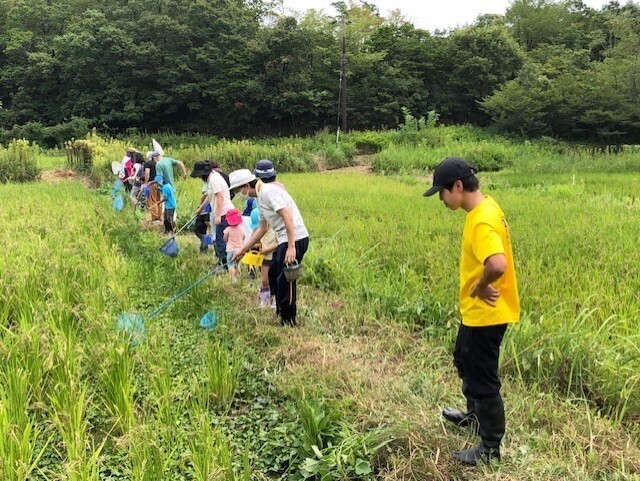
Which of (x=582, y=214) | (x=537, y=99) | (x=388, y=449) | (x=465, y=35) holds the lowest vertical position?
(x=388, y=449)

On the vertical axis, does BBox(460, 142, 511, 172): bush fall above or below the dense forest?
below

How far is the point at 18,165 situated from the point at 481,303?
510 inches

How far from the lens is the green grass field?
1966 millimetres

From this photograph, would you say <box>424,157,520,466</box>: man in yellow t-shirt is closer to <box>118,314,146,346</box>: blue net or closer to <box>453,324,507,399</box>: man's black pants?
<box>453,324,507,399</box>: man's black pants

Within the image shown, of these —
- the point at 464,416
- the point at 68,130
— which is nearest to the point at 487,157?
the point at 464,416

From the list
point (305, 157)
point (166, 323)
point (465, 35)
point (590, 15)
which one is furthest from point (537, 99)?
point (166, 323)

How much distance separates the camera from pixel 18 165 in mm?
11672

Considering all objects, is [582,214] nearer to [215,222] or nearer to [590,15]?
[215,222]

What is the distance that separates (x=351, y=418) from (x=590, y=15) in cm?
4229

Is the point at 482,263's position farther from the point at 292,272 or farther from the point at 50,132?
the point at 50,132

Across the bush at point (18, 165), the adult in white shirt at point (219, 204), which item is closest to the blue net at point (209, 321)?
the adult in white shirt at point (219, 204)

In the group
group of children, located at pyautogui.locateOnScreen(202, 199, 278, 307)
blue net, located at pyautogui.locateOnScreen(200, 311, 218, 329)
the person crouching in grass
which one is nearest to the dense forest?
the person crouching in grass

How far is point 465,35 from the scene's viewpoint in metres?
26.9

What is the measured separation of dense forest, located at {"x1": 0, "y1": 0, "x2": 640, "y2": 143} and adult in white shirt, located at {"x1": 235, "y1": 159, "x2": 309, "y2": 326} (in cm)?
2333
